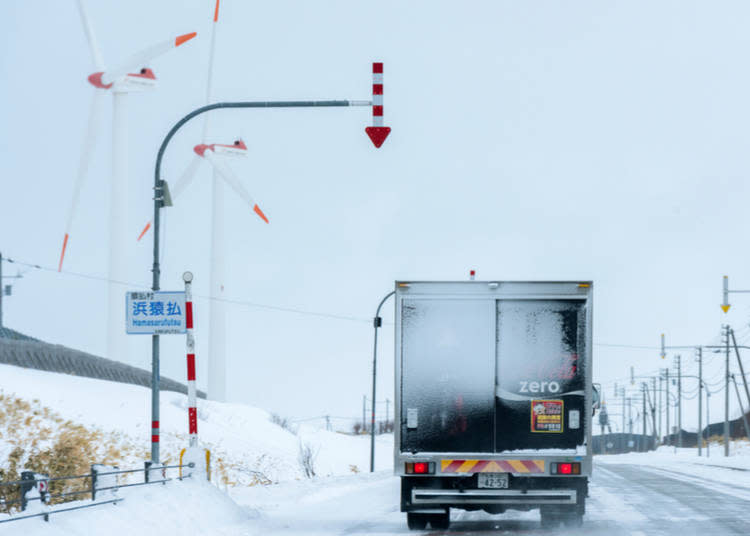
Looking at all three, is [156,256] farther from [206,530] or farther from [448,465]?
→ [448,465]

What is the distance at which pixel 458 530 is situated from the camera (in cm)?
1555

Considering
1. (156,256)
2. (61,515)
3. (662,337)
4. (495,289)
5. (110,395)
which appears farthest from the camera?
(662,337)

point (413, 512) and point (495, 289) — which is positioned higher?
point (495, 289)

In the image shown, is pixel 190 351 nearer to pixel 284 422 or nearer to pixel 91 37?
pixel 91 37

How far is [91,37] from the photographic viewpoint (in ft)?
175

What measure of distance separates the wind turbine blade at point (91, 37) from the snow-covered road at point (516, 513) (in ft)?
104

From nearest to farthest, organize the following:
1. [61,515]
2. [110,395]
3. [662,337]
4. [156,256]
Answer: [61,515], [156,256], [110,395], [662,337]

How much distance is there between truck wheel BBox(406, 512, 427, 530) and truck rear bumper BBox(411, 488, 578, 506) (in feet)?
1.90

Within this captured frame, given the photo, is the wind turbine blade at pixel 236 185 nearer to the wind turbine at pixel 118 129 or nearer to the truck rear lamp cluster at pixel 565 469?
the wind turbine at pixel 118 129

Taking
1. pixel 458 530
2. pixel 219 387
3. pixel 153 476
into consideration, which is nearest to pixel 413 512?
pixel 458 530

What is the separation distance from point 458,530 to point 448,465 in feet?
4.85

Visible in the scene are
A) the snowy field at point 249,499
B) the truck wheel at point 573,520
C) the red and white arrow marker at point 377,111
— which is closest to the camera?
the snowy field at point 249,499

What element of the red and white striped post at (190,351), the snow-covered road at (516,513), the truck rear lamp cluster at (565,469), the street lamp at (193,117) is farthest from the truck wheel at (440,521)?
the street lamp at (193,117)

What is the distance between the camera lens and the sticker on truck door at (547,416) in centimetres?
1445
